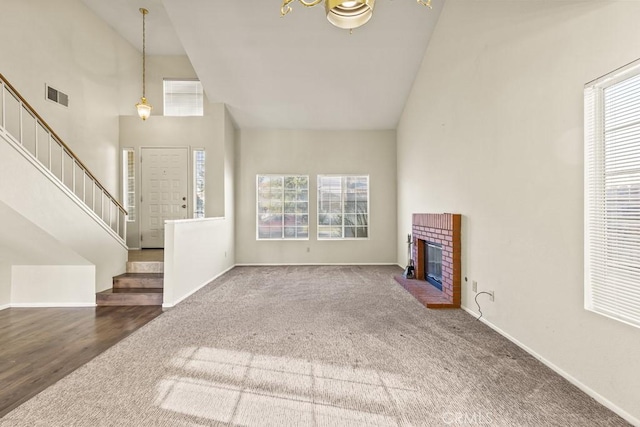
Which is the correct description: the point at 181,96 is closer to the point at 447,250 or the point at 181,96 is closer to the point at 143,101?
the point at 143,101

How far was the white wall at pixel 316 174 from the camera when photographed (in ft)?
24.3

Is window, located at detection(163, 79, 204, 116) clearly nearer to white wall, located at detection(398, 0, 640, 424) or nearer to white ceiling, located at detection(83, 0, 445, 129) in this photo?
white ceiling, located at detection(83, 0, 445, 129)

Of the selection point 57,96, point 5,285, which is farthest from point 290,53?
point 5,285

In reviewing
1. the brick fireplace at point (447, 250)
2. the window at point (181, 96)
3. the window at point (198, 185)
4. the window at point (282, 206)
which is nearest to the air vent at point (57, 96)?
the window at point (181, 96)

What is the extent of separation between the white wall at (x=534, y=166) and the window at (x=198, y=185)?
4953mm

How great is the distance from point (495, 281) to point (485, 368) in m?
1.14

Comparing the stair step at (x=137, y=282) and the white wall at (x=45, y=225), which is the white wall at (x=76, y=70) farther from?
the stair step at (x=137, y=282)

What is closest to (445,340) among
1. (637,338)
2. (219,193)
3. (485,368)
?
(485,368)

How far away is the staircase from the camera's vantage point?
4379 millimetres

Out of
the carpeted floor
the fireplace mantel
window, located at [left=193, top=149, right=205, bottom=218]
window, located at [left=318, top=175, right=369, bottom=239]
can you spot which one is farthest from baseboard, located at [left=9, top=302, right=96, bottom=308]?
the fireplace mantel

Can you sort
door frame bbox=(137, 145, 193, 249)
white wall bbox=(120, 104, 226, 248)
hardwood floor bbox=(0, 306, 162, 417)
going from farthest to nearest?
door frame bbox=(137, 145, 193, 249) < white wall bbox=(120, 104, 226, 248) < hardwood floor bbox=(0, 306, 162, 417)

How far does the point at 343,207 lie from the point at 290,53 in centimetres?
352

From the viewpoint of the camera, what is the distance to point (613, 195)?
2082mm

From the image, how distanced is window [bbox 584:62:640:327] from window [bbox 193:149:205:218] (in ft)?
21.0
